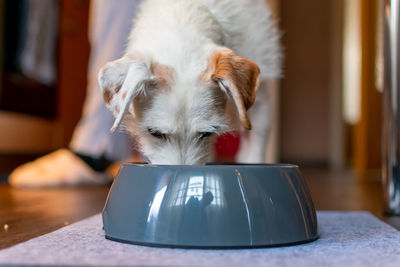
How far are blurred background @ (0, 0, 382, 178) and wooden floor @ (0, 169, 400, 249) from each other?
0.93m

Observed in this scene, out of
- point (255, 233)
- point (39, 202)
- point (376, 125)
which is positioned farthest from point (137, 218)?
point (376, 125)

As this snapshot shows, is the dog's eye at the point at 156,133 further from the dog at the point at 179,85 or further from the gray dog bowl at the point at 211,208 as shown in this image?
the gray dog bowl at the point at 211,208

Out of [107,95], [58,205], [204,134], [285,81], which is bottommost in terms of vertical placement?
[58,205]

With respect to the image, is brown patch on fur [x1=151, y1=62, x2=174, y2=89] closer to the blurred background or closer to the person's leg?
the person's leg

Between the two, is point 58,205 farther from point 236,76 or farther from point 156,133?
point 236,76

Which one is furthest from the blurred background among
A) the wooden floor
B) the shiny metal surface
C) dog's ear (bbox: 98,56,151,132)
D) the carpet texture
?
the carpet texture

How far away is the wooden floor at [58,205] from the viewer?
4.67 feet

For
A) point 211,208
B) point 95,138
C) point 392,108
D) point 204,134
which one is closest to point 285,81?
point 95,138

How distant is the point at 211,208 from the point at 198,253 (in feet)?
0.33

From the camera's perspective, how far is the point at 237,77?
4.51 feet

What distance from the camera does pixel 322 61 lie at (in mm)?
7168

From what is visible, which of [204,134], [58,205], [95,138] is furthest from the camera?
[95,138]

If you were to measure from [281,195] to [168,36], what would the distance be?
0.64 m

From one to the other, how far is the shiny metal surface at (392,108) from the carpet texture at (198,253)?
47cm
